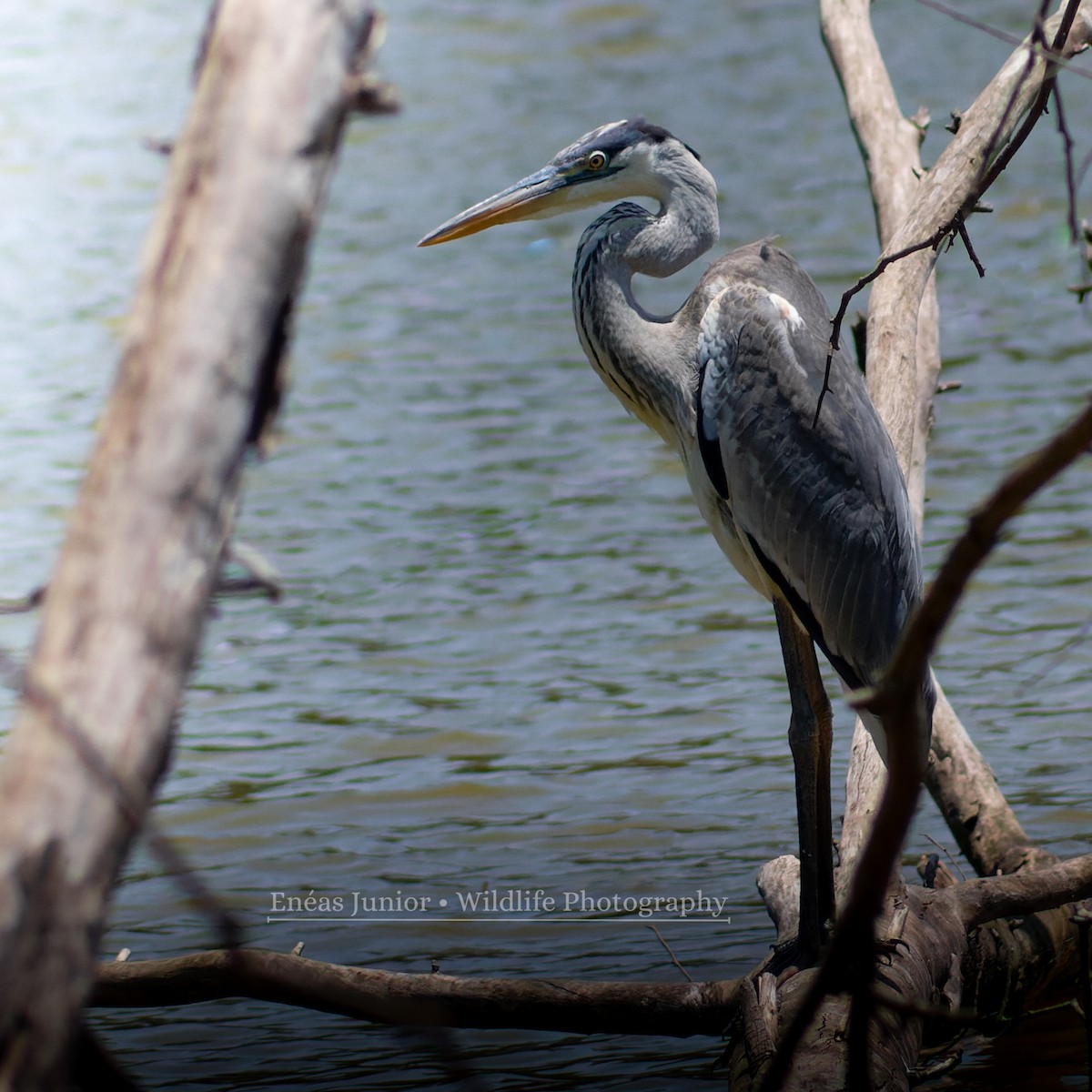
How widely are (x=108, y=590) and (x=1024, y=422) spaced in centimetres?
708

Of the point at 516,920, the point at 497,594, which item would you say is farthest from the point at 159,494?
the point at 497,594

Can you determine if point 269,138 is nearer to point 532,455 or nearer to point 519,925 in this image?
point 519,925

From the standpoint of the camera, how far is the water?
4117mm

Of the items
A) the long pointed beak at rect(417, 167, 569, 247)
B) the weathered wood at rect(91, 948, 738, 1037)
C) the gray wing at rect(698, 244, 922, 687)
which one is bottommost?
the weathered wood at rect(91, 948, 738, 1037)

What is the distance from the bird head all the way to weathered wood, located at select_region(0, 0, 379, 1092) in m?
2.41

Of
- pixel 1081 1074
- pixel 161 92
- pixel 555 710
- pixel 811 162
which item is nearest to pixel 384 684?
pixel 555 710

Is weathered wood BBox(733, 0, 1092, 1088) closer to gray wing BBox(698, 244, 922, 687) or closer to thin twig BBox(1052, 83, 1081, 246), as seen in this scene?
gray wing BBox(698, 244, 922, 687)

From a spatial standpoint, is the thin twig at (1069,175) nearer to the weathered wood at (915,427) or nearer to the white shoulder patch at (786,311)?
the weathered wood at (915,427)

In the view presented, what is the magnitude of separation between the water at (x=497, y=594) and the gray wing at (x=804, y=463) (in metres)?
0.85

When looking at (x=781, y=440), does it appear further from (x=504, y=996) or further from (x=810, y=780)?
(x=504, y=996)

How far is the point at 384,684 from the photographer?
19.5 feet

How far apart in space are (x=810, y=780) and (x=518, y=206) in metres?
1.55

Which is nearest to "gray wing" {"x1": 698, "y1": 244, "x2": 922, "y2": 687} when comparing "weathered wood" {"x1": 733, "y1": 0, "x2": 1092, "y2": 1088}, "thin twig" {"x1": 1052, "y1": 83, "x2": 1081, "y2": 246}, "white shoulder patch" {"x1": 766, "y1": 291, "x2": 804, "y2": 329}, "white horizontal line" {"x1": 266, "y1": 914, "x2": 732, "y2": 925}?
"white shoulder patch" {"x1": 766, "y1": 291, "x2": 804, "y2": 329}

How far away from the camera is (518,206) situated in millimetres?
3855
